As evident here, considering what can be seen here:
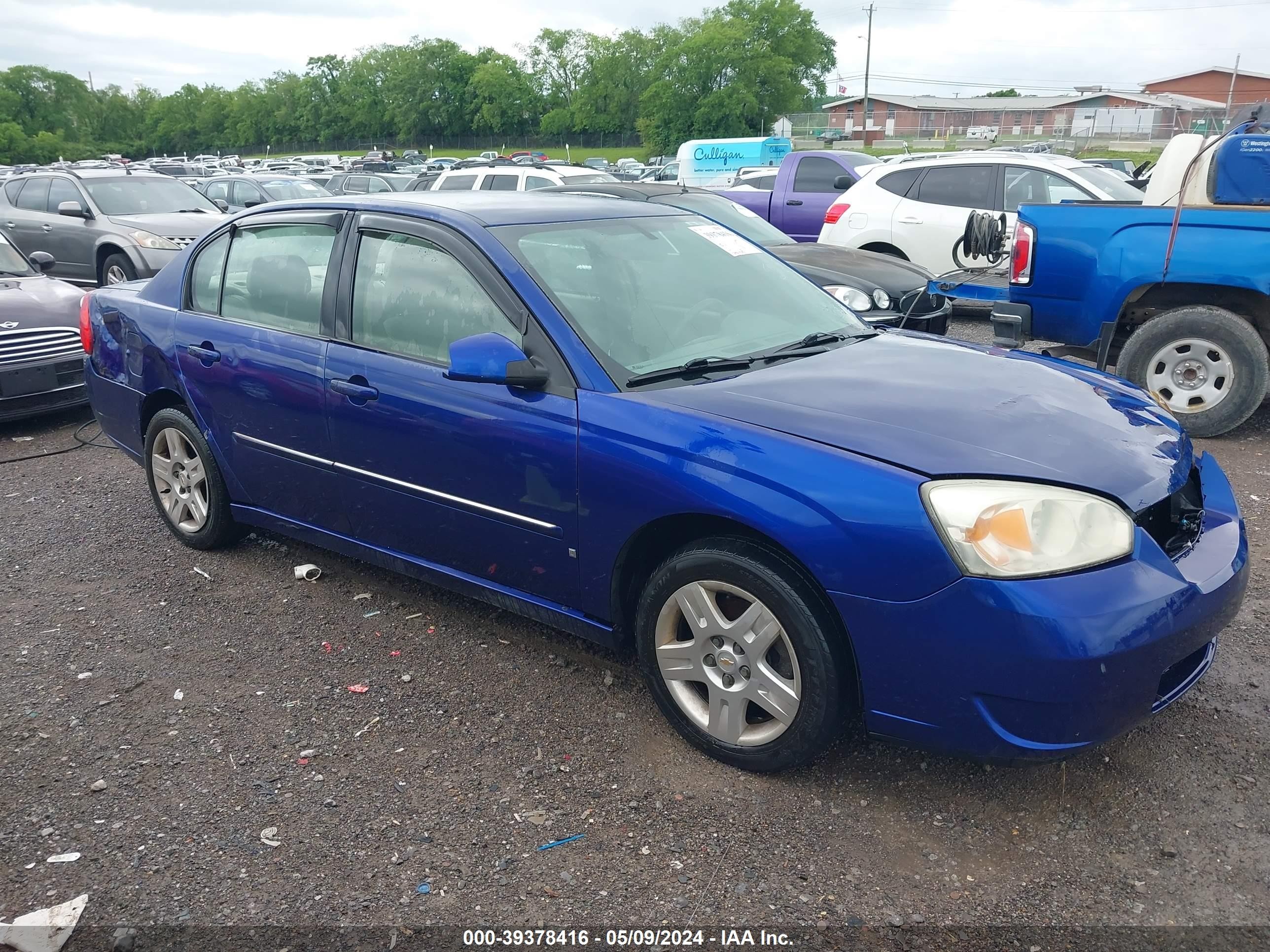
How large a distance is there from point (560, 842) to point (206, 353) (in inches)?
113

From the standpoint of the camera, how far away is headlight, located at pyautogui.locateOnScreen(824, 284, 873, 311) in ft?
24.3

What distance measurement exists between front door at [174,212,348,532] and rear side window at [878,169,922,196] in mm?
8339

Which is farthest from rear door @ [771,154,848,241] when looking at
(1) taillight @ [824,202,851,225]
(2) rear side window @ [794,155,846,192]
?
(1) taillight @ [824,202,851,225]

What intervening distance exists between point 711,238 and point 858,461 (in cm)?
182

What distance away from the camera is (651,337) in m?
3.44

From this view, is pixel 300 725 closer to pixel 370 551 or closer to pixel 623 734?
pixel 370 551

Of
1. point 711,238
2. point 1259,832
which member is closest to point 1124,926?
point 1259,832

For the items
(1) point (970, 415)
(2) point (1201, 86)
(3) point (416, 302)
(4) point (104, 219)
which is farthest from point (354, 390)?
(2) point (1201, 86)

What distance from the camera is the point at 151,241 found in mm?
12141

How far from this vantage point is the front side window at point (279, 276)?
13.4 feet

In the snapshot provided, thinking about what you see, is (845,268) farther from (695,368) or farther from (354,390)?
(354,390)

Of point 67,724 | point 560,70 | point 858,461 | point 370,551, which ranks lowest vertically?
point 67,724

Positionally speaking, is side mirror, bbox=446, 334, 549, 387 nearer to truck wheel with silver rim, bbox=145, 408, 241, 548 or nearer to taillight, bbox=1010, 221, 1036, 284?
truck wheel with silver rim, bbox=145, 408, 241, 548

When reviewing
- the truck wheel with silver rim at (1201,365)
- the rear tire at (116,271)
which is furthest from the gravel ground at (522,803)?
the rear tire at (116,271)
